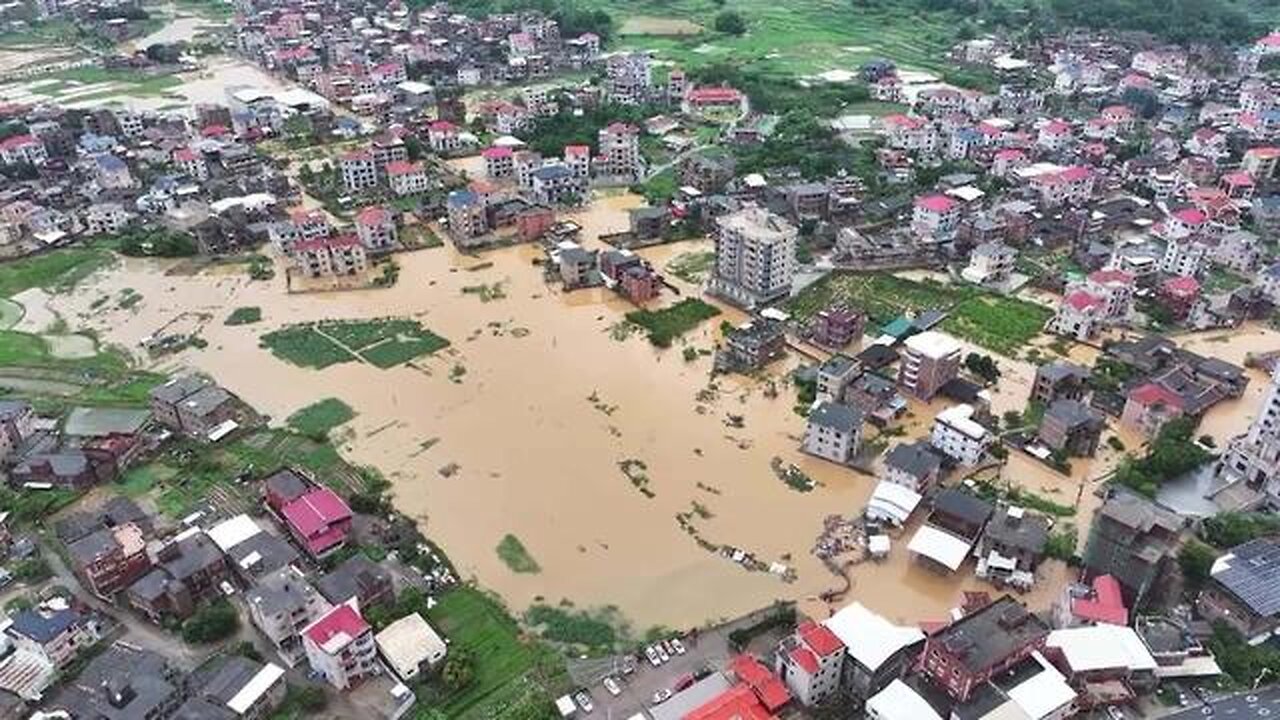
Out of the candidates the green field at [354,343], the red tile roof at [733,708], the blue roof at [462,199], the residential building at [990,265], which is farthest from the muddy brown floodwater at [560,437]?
the residential building at [990,265]

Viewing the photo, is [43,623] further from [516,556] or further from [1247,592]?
[1247,592]

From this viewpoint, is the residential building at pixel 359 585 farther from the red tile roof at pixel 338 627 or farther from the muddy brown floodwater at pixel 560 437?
the muddy brown floodwater at pixel 560 437

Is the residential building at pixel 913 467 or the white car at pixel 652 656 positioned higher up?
the residential building at pixel 913 467

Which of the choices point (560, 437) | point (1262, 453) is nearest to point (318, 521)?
point (560, 437)

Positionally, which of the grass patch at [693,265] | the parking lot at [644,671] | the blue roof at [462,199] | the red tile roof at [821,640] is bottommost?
the parking lot at [644,671]

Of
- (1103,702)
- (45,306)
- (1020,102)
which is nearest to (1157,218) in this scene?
(1020,102)

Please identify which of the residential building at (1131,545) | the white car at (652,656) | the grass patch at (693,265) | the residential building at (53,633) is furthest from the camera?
the grass patch at (693,265)
